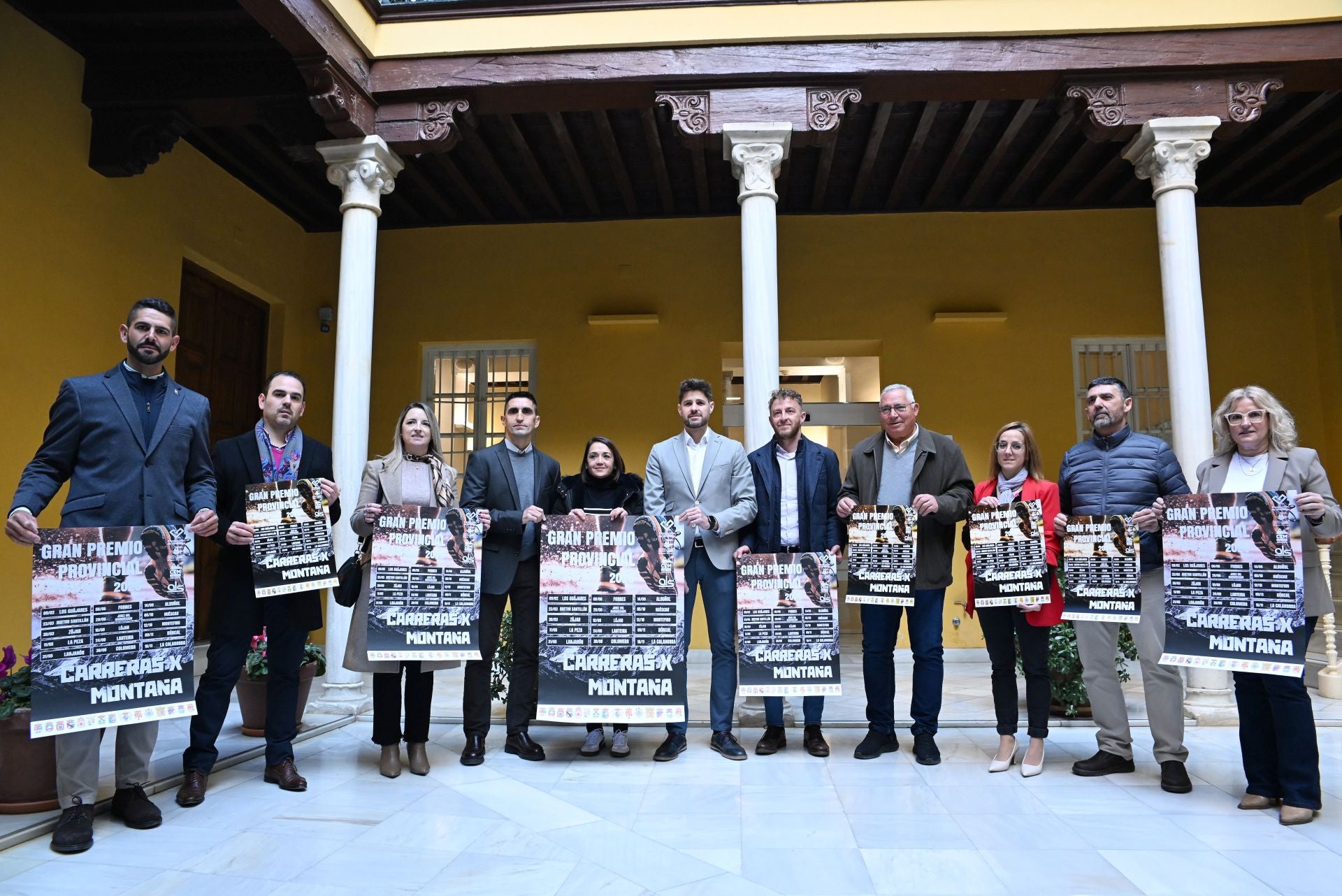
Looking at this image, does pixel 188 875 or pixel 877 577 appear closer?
pixel 188 875

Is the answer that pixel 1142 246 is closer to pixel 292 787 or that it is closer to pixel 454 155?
pixel 454 155

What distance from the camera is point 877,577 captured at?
168 inches

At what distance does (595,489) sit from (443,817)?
5.59 ft

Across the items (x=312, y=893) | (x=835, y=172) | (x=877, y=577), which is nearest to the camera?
(x=312, y=893)

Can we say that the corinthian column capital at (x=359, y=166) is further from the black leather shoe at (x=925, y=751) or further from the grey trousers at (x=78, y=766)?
the black leather shoe at (x=925, y=751)

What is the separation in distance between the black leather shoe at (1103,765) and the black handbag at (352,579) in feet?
11.7

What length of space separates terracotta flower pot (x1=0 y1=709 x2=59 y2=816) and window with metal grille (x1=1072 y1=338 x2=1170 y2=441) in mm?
8919

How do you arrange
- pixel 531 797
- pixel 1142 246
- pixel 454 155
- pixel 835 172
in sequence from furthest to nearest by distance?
pixel 1142 246 < pixel 835 172 < pixel 454 155 < pixel 531 797

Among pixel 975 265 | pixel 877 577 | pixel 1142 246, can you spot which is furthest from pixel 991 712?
pixel 1142 246

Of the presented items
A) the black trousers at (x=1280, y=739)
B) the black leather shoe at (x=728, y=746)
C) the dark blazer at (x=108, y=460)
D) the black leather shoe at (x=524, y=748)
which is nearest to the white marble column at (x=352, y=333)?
the black leather shoe at (x=524, y=748)

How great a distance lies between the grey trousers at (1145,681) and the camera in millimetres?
3973

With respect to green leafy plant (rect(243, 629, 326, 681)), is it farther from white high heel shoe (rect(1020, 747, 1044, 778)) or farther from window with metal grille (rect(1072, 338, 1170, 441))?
window with metal grille (rect(1072, 338, 1170, 441))

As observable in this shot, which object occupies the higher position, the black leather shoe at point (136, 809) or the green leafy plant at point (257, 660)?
the green leafy plant at point (257, 660)

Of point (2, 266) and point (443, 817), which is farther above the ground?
point (2, 266)
